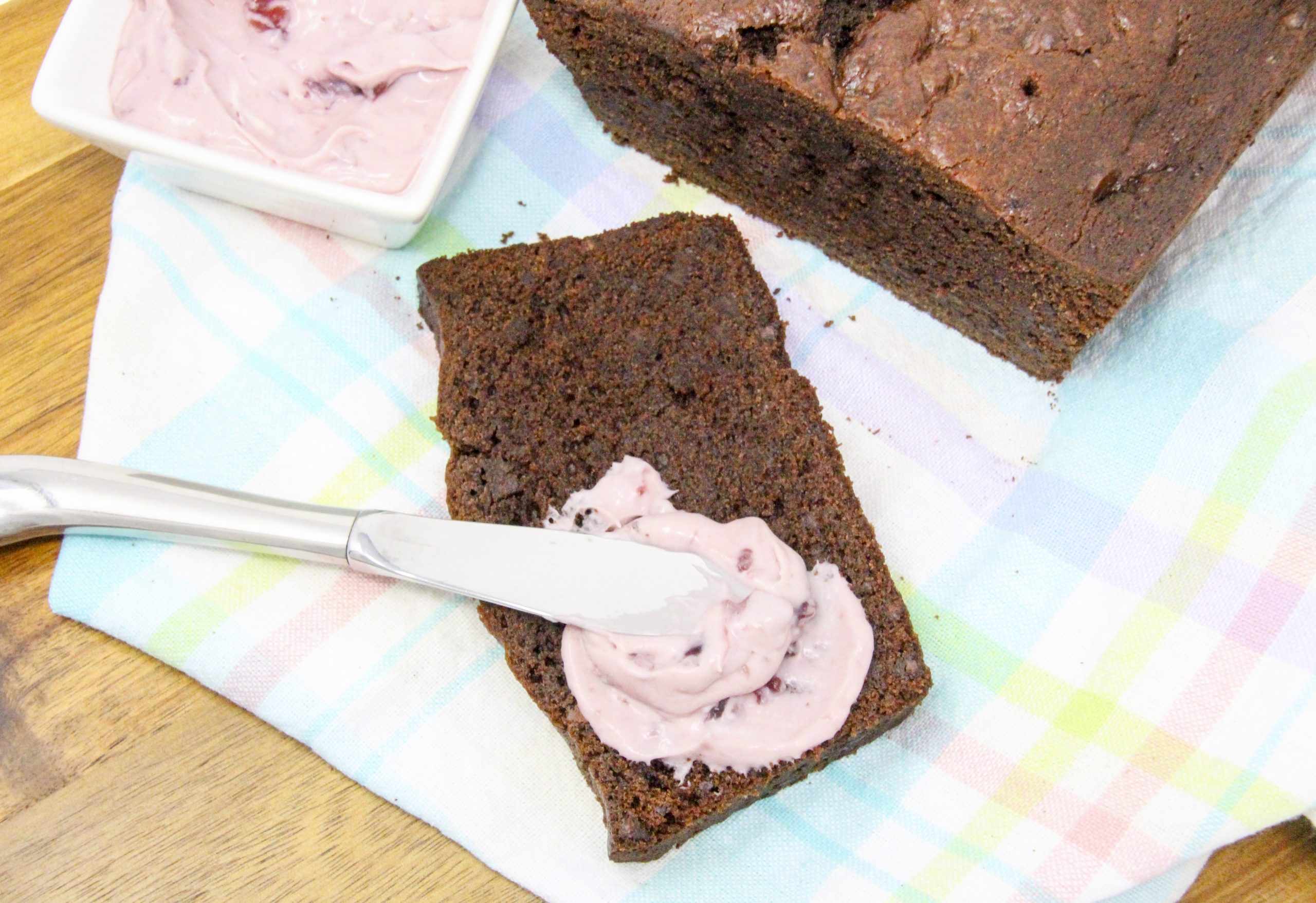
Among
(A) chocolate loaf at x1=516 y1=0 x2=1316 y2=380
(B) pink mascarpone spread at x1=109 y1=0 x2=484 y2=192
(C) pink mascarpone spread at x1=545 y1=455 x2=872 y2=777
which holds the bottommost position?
(C) pink mascarpone spread at x1=545 y1=455 x2=872 y2=777

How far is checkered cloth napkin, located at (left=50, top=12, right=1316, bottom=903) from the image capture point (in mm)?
2324

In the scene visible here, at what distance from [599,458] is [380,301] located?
845 mm

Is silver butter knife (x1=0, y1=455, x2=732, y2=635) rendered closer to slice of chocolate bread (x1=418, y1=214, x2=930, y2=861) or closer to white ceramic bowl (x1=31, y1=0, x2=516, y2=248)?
slice of chocolate bread (x1=418, y1=214, x2=930, y2=861)

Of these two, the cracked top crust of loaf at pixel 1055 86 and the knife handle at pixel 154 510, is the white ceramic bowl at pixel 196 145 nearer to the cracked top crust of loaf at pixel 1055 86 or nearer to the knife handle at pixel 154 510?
the cracked top crust of loaf at pixel 1055 86

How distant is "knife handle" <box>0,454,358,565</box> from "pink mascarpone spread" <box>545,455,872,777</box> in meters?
0.62

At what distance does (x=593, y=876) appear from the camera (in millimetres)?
2324

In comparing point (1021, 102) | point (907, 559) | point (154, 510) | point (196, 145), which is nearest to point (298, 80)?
point (196, 145)

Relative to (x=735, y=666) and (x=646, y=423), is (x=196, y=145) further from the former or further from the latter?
(x=735, y=666)

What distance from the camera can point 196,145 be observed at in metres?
2.39

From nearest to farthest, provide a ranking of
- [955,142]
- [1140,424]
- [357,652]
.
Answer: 1. [955,142]
2. [357,652]
3. [1140,424]

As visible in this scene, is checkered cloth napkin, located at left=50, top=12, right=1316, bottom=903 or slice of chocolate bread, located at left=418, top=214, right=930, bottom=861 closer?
slice of chocolate bread, located at left=418, top=214, right=930, bottom=861

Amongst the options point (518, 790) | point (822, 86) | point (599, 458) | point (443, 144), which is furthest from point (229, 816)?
point (822, 86)

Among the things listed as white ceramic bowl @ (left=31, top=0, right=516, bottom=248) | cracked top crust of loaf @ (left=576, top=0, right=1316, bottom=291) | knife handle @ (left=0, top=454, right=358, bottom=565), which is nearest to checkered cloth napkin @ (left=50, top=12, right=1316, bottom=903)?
knife handle @ (left=0, top=454, right=358, bottom=565)

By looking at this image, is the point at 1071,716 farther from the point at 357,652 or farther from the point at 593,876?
the point at 357,652
